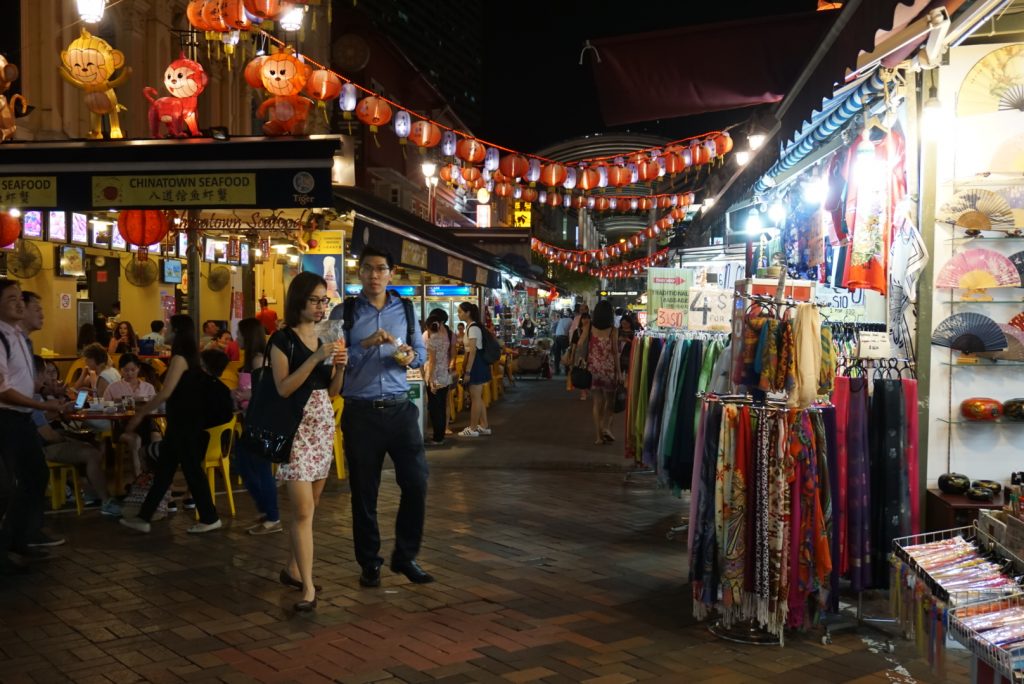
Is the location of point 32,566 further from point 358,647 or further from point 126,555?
point 358,647

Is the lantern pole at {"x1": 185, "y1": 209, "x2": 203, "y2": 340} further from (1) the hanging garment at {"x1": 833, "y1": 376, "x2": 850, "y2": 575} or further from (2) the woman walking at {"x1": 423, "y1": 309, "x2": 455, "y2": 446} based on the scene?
(1) the hanging garment at {"x1": 833, "y1": 376, "x2": 850, "y2": 575}

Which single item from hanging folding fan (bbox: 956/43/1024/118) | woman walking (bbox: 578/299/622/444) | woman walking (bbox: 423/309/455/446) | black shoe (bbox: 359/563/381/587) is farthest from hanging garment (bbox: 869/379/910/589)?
woman walking (bbox: 423/309/455/446)

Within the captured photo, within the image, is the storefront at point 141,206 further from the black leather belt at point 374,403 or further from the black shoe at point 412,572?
the black shoe at point 412,572

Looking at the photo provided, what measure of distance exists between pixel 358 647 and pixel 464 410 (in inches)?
499

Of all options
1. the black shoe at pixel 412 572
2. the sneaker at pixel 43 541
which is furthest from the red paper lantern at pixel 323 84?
the black shoe at pixel 412 572

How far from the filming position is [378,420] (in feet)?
18.3

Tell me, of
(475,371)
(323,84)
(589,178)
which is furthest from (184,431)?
(589,178)

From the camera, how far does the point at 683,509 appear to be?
8.30 meters

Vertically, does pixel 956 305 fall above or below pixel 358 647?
above

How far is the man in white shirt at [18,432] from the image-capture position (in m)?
6.01

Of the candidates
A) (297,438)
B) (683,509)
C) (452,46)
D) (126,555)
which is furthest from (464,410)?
(452,46)

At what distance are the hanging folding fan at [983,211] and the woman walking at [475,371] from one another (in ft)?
28.0

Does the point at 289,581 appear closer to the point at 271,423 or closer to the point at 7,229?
the point at 271,423

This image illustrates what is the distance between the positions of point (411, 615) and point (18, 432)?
3.11 meters
